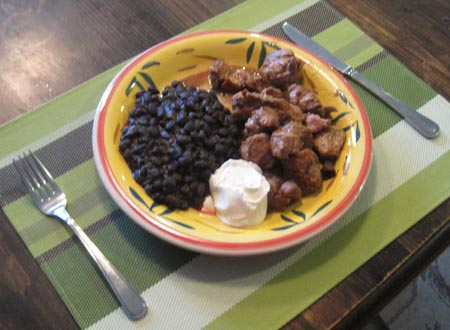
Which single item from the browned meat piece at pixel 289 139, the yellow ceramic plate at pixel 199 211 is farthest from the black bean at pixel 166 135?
the browned meat piece at pixel 289 139

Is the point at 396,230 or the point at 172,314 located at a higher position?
the point at 396,230

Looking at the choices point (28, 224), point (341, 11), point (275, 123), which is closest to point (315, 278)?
point (275, 123)

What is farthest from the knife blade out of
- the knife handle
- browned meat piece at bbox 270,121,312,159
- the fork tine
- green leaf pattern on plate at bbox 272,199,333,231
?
the fork tine

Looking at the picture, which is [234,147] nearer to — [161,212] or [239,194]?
[239,194]

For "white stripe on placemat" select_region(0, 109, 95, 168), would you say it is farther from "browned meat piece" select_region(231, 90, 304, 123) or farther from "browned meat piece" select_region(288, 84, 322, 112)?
"browned meat piece" select_region(288, 84, 322, 112)

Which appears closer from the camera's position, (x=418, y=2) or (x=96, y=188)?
(x=96, y=188)

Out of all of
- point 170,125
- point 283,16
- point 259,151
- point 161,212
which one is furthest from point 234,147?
point 283,16

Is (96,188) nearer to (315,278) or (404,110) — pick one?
(315,278)
